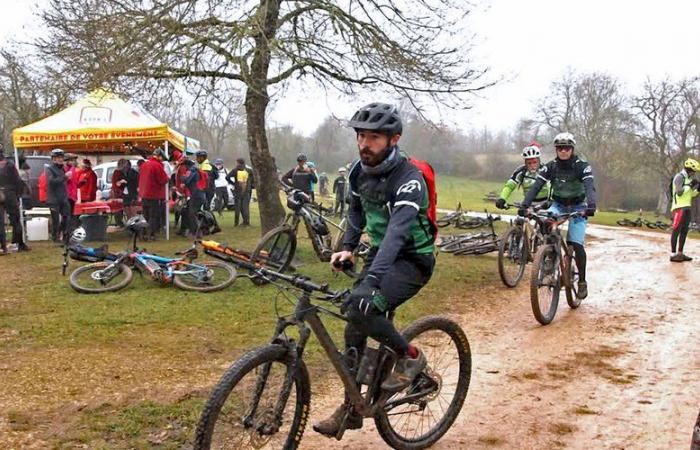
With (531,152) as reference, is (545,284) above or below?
below

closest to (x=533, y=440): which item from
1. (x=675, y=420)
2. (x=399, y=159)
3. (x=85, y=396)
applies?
(x=675, y=420)

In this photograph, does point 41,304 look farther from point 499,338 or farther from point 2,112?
point 2,112

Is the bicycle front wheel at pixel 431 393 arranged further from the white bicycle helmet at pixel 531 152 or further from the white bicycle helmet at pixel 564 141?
the white bicycle helmet at pixel 531 152

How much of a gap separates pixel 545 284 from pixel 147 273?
5.18 metres

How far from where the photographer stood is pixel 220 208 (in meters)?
21.2

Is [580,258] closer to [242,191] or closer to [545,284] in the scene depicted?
[545,284]

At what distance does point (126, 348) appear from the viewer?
5.79 metres

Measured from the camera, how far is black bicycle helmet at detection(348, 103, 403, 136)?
11.0ft

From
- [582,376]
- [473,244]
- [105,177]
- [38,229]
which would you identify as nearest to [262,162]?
[473,244]

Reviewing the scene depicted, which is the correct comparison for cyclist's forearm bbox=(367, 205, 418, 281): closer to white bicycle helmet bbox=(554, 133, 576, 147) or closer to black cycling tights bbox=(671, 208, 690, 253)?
white bicycle helmet bbox=(554, 133, 576, 147)

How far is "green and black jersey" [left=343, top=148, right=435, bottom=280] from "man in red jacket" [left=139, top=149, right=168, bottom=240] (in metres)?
10.6

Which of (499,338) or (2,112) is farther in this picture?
(2,112)

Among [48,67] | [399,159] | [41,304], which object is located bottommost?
[41,304]

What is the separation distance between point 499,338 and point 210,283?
157 inches
